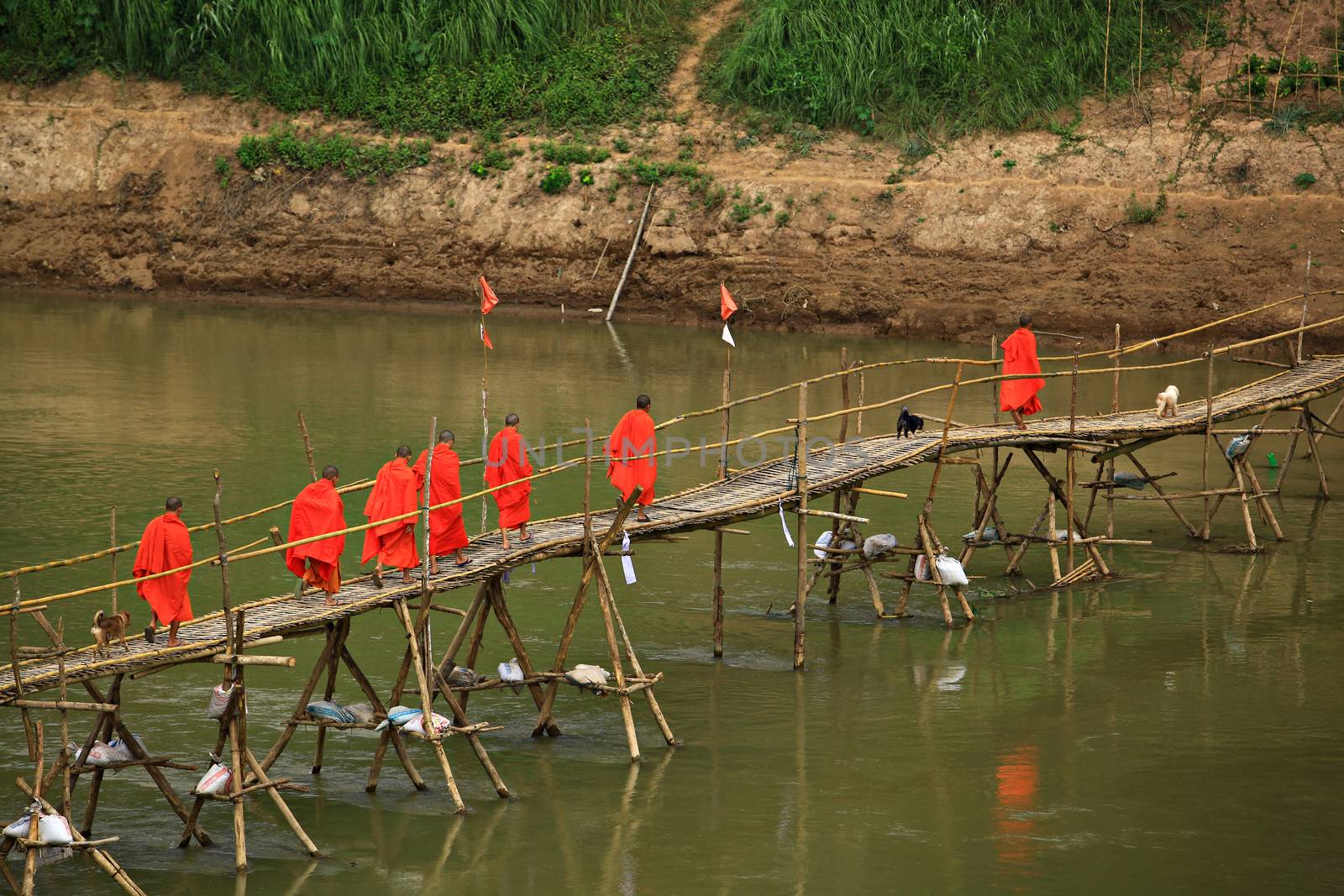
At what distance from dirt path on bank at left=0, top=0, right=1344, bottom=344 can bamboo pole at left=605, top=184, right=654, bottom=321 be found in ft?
0.76

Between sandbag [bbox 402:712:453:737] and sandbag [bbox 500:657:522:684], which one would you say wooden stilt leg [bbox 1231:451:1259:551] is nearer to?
sandbag [bbox 500:657:522:684]

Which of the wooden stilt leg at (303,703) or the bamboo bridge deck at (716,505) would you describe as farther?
the wooden stilt leg at (303,703)

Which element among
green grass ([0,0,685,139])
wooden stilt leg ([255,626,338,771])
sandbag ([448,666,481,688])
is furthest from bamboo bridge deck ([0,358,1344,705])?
green grass ([0,0,685,139])

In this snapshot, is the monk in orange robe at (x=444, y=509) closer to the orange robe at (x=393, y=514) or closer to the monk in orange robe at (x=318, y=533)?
the orange robe at (x=393, y=514)

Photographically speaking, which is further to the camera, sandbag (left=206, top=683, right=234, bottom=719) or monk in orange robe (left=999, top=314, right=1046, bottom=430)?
monk in orange robe (left=999, top=314, right=1046, bottom=430)

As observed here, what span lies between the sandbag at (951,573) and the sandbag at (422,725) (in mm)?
6753

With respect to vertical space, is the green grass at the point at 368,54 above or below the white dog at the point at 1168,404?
above

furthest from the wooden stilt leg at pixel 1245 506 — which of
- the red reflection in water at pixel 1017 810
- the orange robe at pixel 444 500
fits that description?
the orange robe at pixel 444 500

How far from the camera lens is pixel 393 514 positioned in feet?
47.7

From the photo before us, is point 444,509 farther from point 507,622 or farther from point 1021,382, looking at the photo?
point 1021,382

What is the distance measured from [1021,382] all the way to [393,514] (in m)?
8.84

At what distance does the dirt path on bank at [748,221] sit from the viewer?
37.0m

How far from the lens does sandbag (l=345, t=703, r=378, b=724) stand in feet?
44.1

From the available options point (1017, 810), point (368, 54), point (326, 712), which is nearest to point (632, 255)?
point (368, 54)
